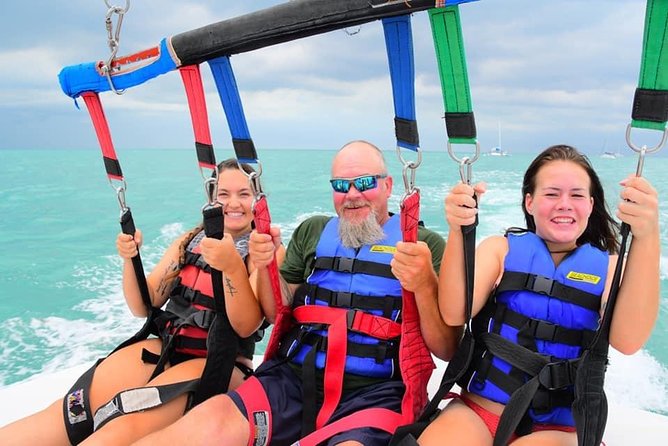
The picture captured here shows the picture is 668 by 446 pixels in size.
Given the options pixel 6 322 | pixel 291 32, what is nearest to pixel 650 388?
pixel 291 32

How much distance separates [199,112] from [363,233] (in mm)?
820

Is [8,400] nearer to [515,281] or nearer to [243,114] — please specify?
[243,114]

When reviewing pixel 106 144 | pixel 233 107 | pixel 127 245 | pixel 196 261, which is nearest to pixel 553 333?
pixel 233 107

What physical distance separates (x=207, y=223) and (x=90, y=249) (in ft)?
31.8

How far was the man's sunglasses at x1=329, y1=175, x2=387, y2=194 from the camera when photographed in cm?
211

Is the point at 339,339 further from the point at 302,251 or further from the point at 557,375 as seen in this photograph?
the point at 557,375

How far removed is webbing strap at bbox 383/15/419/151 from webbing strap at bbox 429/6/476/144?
3.9 inches

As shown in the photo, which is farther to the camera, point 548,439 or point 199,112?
point 199,112

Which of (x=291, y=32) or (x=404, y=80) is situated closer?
(x=404, y=80)

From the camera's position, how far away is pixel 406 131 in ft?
5.25

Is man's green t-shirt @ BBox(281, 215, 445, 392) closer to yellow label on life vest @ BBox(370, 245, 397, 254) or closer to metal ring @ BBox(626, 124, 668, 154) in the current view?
yellow label on life vest @ BBox(370, 245, 397, 254)

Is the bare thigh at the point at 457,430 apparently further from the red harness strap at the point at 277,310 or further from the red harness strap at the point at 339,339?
the red harness strap at the point at 277,310

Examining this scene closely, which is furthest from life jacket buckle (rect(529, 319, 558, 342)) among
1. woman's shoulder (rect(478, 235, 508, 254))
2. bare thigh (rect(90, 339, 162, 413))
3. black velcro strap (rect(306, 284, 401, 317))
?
bare thigh (rect(90, 339, 162, 413))

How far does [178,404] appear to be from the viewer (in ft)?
6.90
